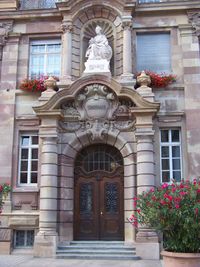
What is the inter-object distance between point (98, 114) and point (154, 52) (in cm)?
338

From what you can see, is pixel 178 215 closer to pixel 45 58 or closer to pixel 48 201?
pixel 48 201

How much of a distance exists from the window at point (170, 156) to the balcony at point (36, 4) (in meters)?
6.71

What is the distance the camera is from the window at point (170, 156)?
14.0m

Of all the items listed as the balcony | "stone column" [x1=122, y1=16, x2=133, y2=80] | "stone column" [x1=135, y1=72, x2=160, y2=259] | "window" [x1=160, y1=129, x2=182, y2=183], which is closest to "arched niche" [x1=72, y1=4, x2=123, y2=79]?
"stone column" [x1=122, y1=16, x2=133, y2=80]

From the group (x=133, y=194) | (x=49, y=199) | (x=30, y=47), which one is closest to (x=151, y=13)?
(x=30, y=47)

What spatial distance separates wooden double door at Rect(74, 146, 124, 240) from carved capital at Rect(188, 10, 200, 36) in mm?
5551

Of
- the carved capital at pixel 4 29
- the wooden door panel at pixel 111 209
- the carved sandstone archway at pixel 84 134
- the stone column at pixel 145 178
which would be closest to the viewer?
the stone column at pixel 145 178

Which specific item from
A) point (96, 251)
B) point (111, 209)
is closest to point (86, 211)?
point (111, 209)

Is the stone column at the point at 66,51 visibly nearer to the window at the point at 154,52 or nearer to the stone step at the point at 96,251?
the window at the point at 154,52

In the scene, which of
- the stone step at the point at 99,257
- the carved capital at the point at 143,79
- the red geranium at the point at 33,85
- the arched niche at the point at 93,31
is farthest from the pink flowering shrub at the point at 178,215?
the arched niche at the point at 93,31

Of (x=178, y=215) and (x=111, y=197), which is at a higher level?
(x=111, y=197)

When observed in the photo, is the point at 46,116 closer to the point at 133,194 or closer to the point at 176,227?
the point at 133,194

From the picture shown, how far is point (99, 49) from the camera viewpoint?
14.6 meters

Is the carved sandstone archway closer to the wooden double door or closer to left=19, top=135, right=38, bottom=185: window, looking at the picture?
the wooden double door
